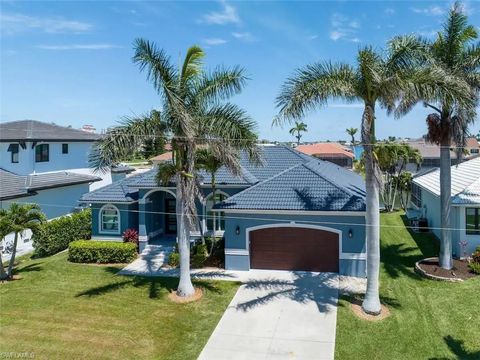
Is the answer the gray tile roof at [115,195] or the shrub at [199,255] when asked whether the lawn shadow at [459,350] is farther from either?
the gray tile roof at [115,195]

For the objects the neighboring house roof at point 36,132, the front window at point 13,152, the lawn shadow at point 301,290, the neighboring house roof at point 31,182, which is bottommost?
the lawn shadow at point 301,290

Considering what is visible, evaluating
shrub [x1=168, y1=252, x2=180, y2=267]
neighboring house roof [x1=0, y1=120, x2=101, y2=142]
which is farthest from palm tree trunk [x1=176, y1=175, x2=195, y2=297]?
neighboring house roof [x1=0, y1=120, x2=101, y2=142]

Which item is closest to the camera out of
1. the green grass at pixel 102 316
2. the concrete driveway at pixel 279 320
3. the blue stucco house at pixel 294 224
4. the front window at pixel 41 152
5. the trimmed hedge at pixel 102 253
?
the concrete driveway at pixel 279 320

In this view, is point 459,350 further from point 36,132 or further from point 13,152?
Result: point 36,132

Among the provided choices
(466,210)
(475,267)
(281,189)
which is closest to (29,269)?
(281,189)

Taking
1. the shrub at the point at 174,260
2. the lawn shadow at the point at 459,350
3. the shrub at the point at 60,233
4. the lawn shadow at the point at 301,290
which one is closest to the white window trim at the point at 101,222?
the shrub at the point at 60,233

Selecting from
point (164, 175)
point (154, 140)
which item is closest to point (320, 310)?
point (164, 175)

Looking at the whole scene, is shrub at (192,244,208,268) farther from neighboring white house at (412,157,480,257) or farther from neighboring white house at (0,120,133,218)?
neighboring white house at (412,157,480,257)
